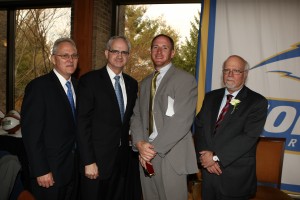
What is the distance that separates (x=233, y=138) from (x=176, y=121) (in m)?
0.51

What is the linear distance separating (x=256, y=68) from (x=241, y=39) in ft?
1.53

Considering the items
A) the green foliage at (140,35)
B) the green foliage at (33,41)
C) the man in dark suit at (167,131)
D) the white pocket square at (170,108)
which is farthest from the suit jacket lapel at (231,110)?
the green foliage at (33,41)

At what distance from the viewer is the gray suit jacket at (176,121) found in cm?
213

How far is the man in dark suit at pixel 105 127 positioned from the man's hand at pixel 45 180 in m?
0.28

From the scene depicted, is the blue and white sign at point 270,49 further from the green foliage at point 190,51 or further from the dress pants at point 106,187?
the dress pants at point 106,187

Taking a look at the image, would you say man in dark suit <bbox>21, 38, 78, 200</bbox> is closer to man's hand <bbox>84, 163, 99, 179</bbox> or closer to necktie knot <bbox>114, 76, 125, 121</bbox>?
A: man's hand <bbox>84, 163, 99, 179</bbox>

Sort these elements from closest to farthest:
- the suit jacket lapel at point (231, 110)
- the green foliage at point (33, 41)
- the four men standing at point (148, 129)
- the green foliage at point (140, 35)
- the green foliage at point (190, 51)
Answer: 1. the four men standing at point (148, 129)
2. the suit jacket lapel at point (231, 110)
3. the green foliage at point (190, 51)
4. the green foliage at point (140, 35)
5. the green foliage at point (33, 41)

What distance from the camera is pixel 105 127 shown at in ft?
7.30

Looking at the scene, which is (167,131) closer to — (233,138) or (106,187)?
(233,138)

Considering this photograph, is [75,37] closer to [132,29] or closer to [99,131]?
[132,29]

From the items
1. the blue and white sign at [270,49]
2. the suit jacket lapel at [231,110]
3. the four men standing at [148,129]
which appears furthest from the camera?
the blue and white sign at [270,49]

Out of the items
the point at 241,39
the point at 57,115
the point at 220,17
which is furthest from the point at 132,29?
the point at 57,115

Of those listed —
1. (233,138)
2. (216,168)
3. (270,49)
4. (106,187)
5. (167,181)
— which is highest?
(270,49)

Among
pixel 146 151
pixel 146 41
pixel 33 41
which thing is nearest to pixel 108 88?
pixel 146 151
